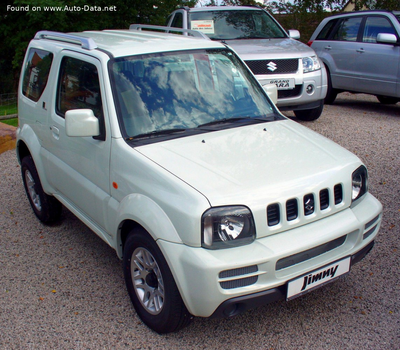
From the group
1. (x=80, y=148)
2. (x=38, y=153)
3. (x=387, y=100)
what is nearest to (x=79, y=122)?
(x=80, y=148)

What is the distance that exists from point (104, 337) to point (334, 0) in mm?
14381

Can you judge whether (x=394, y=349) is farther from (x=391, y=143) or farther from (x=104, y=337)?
Answer: (x=391, y=143)

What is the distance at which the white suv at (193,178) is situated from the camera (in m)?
2.72

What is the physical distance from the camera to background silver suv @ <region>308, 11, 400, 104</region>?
877 cm

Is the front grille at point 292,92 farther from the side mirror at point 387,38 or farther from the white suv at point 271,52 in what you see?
the side mirror at point 387,38

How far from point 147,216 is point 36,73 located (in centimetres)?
261

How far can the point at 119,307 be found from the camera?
3.56 m

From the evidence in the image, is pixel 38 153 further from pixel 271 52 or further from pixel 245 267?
pixel 271 52

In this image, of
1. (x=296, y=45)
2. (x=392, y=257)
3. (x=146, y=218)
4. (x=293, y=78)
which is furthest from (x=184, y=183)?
(x=296, y=45)

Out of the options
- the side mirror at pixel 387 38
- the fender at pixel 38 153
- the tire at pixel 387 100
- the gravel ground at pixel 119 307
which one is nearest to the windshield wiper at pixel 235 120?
the gravel ground at pixel 119 307

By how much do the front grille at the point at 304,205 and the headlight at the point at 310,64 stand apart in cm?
520

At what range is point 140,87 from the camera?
140 inches

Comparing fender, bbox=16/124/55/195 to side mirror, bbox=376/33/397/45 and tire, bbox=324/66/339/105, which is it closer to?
side mirror, bbox=376/33/397/45

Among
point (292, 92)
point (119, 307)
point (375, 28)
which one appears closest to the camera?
point (119, 307)
